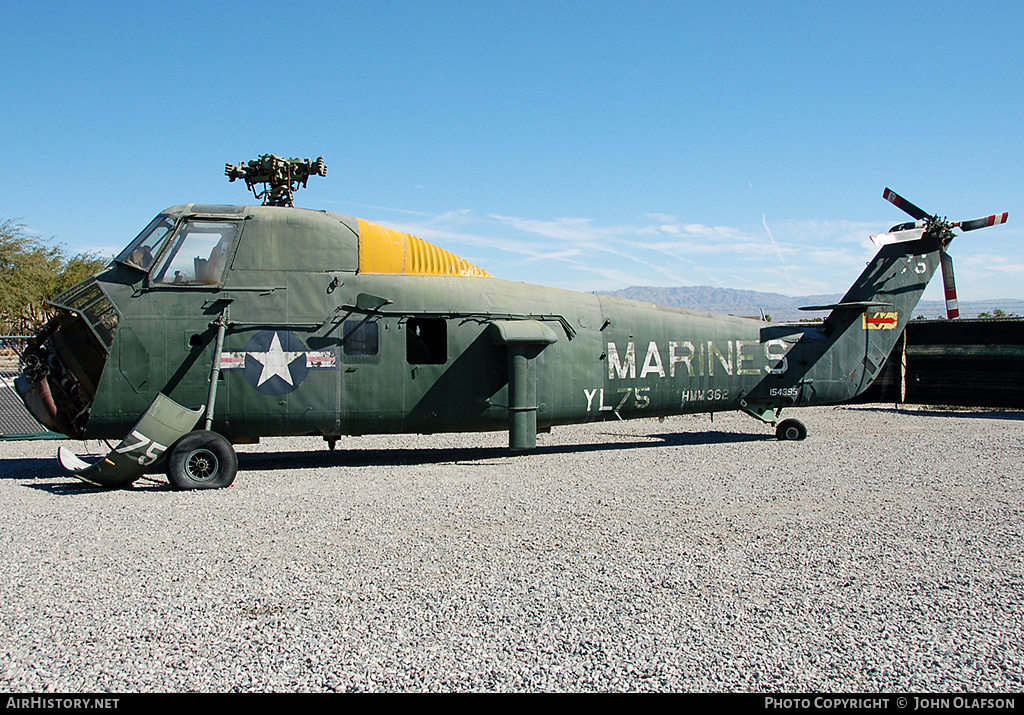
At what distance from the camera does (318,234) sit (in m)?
10.8

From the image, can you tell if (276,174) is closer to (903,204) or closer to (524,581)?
(524,581)

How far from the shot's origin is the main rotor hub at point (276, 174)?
1146 centimetres

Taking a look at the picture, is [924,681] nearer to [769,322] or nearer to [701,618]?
Result: [701,618]

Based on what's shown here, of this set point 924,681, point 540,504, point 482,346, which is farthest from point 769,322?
point 924,681

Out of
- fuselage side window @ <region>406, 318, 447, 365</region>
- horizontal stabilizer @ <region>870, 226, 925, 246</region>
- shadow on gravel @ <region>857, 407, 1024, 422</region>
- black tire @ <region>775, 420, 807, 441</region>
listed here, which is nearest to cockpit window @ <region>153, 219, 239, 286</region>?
fuselage side window @ <region>406, 318, 447, 365</region>

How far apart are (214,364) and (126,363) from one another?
50.0 inches

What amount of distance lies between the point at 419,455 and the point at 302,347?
3026 millimetres

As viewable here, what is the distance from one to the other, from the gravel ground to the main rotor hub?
4.64 metres

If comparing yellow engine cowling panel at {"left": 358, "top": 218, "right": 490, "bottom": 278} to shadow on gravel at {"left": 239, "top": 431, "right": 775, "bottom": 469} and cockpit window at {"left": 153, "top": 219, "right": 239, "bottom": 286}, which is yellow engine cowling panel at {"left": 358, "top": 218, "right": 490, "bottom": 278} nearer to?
cockpit window at {"left": 153, "top": 219, "right": 239, "bottom": 286}

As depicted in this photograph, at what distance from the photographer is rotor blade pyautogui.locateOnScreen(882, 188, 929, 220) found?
46.2 feet

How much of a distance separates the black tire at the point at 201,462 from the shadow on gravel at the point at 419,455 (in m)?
1.88

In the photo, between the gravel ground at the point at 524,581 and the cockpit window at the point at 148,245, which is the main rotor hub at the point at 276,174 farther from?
the gravel ground at the point at 524,581

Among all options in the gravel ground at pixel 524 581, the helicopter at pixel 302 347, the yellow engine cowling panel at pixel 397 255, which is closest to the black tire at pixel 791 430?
the helicopter at pixel 302 347

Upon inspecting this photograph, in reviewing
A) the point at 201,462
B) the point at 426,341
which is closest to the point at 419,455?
the point at 426,341
